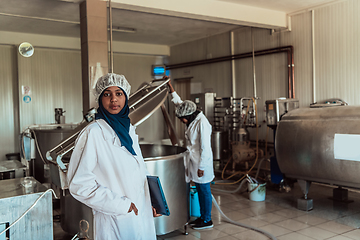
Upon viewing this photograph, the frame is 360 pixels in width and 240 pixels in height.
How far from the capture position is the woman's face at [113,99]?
5.98ft

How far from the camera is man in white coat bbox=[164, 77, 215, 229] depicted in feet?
12.9

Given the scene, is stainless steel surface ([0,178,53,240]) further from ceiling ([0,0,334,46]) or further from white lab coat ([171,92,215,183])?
ceiling ([0,0,334,46])

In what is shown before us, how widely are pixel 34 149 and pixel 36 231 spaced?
3697mm

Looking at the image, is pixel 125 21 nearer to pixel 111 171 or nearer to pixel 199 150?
pixel 199 150

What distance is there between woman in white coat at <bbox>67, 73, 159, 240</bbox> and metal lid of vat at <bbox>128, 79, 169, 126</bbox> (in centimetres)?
148

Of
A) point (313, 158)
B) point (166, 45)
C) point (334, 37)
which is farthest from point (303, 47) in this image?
point (166, 45)

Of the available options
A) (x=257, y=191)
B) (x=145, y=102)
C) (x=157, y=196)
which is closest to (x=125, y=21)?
(x=145, y=102)

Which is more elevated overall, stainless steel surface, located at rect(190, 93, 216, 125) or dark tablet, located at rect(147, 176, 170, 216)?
stainless steel surface, located at rect(190, 93, 216, 125)

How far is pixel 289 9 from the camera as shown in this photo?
249 inches

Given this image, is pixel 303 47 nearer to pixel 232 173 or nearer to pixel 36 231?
pixel 232 173

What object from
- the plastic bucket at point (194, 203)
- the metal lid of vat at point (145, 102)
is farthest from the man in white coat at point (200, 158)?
the metal lid of vat at point (145, 102)

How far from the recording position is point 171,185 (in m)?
3.60

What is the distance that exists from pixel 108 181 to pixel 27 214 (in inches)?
31.7

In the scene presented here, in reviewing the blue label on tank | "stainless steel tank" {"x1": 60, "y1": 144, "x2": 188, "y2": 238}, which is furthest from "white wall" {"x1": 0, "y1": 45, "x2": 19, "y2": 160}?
"stainless steel tank" {"x1": 60, "y1": 144, "x2": 188, "y2": 238}
